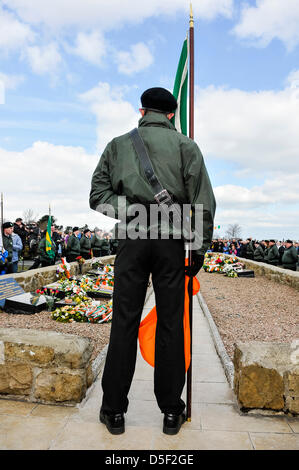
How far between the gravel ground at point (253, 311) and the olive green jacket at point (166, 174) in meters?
2.52

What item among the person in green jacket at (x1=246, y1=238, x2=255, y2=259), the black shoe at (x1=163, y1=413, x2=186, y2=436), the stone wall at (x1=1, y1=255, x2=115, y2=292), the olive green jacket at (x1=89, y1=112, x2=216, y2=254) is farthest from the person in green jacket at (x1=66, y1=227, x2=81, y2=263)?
the person in green jacket at (x1=246, y1=238, x2=255, y2=259)

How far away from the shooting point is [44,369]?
287 centimetres

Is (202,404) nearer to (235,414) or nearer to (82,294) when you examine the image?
(235,414)

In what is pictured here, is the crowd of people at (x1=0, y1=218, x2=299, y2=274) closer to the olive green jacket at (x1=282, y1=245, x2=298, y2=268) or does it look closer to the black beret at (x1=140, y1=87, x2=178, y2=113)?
the olive green jacket at (x1=282, y1=245, x2=298, y2=268)

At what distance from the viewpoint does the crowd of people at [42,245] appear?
33.7 feet

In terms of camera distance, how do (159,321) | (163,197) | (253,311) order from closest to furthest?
(163,197)
(159,321)
(253,311)

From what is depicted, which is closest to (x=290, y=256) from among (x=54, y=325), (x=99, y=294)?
(x=99, y=294)

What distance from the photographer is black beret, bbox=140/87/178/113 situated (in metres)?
2.64

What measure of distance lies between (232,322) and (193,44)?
184 inches

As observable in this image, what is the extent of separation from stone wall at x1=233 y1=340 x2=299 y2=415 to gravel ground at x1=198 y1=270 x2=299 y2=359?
1.65m

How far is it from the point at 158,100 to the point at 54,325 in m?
4.33

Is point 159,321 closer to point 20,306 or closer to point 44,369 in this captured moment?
point 44,369

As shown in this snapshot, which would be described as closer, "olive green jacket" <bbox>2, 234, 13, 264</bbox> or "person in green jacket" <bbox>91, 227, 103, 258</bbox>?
"olive green jacket" <bbox>2, 234, 13, 264</bbox>

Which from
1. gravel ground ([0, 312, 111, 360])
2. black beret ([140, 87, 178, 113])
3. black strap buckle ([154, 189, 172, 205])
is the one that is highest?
black beret ([140, 87, 178, 113])
